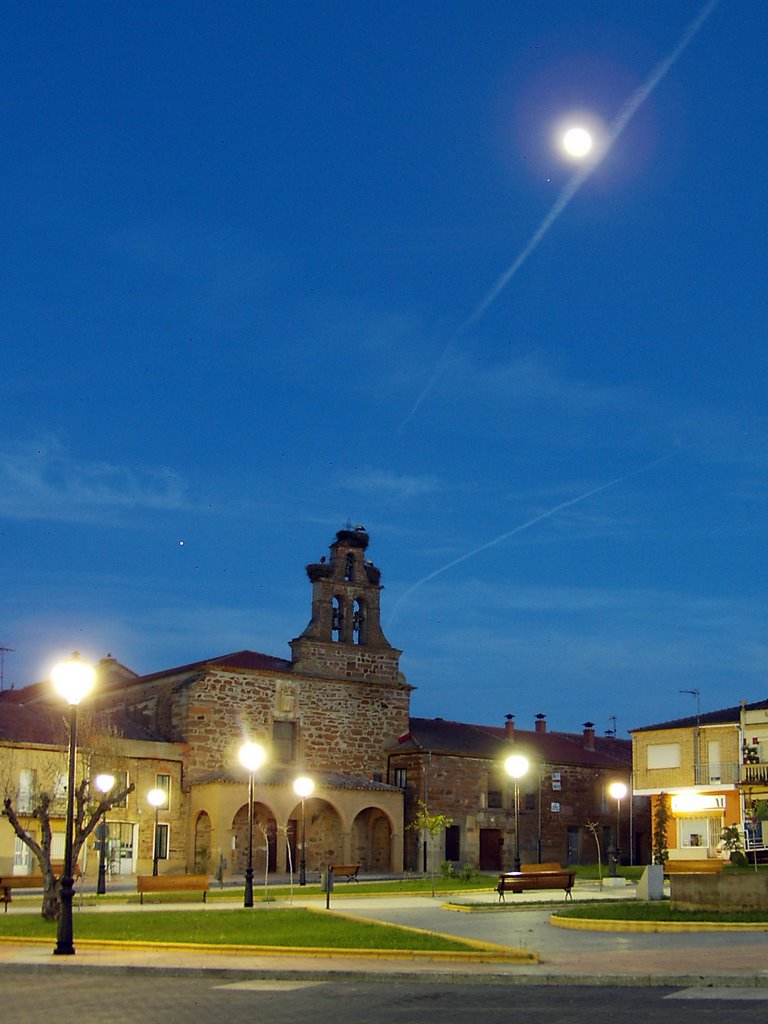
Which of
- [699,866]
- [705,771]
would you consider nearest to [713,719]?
[705,771]

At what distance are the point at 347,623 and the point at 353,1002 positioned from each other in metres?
46.1

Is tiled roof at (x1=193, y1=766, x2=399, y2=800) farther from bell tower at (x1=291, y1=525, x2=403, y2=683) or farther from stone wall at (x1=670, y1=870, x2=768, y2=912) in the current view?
stone wall at (x1=670, y1=870, x2=768, y2=912)

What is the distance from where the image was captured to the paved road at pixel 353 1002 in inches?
486

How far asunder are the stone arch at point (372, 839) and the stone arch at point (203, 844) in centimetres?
675

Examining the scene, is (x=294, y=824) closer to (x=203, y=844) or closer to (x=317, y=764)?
(x=317, y=764)

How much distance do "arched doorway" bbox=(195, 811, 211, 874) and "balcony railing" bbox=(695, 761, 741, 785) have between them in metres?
19.7

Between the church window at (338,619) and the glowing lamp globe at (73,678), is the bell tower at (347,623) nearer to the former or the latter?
the church window at (338,619)

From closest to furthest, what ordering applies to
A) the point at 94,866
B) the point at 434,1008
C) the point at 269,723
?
the point at 434,1008, the point at 94,866, the point at 269,723

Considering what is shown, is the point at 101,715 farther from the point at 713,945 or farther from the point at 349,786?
the point at 713,945

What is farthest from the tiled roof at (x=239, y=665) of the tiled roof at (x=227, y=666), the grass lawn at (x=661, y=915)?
the grass lawn at (x=661, y=915)

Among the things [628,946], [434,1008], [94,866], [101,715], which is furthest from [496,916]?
[101,715]

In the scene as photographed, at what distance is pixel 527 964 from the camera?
16.3m

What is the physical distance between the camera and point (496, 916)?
25297 mm

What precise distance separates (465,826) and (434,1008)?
150ft
